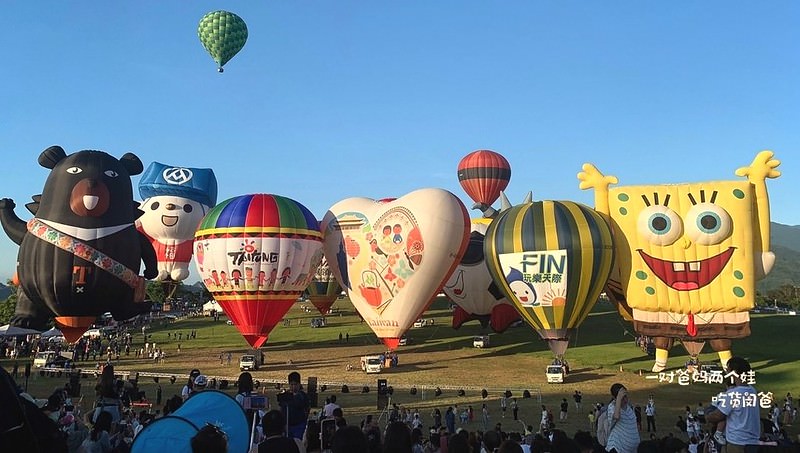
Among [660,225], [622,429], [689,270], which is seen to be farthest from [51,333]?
[622,429]

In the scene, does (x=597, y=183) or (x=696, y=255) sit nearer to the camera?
(x=696, y=255)

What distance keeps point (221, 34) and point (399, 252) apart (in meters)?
19.7

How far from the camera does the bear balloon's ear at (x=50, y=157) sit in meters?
24.7

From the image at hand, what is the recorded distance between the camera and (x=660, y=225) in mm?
23578

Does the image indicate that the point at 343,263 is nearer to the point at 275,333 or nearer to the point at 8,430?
the point at 275,333

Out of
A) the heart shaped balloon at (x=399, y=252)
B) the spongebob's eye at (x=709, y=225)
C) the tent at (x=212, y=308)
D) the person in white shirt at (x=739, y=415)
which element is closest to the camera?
the person in white shirt at (x=739, y=415)

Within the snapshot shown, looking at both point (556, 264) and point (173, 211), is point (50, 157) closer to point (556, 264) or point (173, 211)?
point (173, 211)

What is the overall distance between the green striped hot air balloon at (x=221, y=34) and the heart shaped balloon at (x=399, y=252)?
1585 centimetres

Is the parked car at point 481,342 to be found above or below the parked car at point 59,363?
above

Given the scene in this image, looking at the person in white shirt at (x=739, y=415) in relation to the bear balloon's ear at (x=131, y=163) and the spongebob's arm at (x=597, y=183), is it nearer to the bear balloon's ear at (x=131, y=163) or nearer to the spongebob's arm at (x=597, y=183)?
the spongebob's arm at (x=597, y=183)

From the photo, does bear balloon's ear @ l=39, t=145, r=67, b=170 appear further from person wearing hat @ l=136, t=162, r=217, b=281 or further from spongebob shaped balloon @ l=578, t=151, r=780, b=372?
spongebob shaped balloon @ l=578, t=151, r=780, b=372

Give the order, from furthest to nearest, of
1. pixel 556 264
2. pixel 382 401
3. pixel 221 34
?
pixel 221 34
pixel 556 264
pixel 382 401

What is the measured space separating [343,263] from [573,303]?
994 cm

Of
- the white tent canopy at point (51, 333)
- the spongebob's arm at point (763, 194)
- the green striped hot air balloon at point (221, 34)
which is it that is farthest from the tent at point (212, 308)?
the spongebob's arm at point (763, 194)
